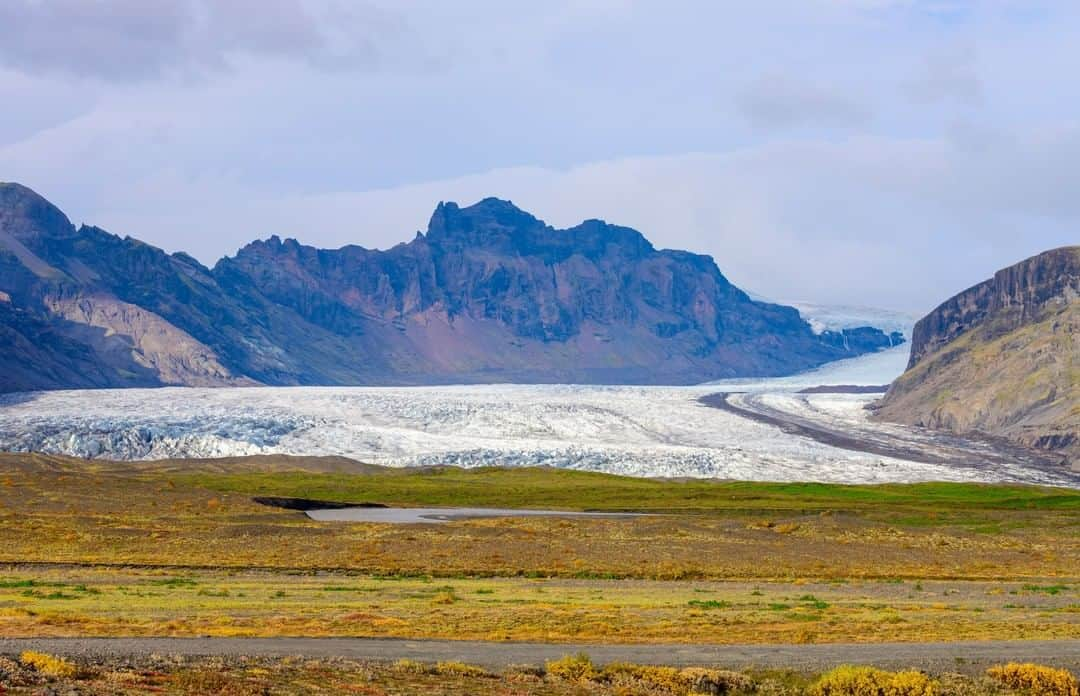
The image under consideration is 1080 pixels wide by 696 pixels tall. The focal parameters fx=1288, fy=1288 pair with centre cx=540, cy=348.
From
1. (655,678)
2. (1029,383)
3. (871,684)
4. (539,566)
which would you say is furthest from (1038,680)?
(1029,383)

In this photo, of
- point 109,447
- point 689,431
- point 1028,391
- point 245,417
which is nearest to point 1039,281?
point 1028,391

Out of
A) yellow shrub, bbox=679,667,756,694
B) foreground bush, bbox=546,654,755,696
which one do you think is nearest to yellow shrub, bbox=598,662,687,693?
foreground bush, bbox=546,654,755,696

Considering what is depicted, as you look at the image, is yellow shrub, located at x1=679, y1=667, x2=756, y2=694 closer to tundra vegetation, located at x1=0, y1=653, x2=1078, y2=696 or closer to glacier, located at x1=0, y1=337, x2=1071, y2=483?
tundra vegetation, located at x1=0, y1=653, x2=1078, y2=696

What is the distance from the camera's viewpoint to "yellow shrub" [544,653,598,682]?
82.5 feet

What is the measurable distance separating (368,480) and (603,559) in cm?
5270

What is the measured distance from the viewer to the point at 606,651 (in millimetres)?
28953

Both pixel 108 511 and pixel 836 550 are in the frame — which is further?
pixel 108 511

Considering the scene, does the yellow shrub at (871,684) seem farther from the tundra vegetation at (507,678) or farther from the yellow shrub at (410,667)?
the yellow shrub at (410,667)

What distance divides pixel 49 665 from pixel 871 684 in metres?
14.9

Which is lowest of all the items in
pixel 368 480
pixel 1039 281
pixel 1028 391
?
pixel 368 480

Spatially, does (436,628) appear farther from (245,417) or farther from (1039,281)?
(1039,281)

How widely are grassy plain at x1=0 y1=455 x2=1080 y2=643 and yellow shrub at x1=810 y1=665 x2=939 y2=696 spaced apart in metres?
6.23

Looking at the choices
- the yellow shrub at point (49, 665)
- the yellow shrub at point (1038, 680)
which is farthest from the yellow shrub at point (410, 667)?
the yellow shrub at point (1038, 680)

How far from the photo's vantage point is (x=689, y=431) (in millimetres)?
149750
